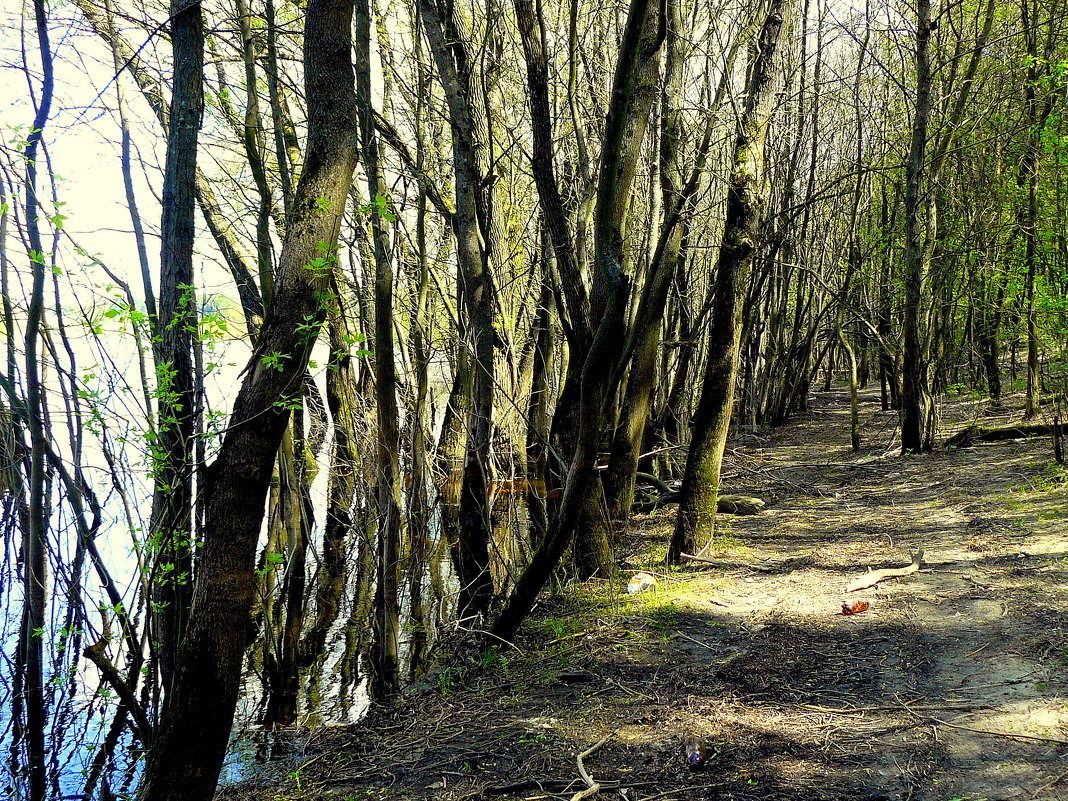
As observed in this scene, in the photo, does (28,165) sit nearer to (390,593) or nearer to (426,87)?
(390,593)

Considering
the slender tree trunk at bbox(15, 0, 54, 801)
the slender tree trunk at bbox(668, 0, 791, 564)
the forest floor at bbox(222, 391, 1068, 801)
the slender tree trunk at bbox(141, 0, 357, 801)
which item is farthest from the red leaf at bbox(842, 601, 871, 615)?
the slender tree trunk at bbox(15, 0, 54, 801)

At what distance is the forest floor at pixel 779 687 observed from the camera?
3.22m

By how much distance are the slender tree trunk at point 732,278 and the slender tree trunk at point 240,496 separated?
3742 millimetres

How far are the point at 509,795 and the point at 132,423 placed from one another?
3.31m

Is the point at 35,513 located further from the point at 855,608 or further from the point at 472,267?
the point at 855,608

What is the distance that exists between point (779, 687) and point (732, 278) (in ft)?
Result: 11.3

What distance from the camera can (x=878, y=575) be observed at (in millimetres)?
5406

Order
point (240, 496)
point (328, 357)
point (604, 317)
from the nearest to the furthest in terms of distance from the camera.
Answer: point (240, 496) → point (604, 317) → point (328, 357)

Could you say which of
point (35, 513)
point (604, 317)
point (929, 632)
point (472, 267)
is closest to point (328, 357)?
point (472, 267)

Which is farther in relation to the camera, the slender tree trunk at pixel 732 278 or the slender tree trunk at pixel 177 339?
the slender tree trunk at pixel 732 278

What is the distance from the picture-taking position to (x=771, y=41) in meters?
6.31

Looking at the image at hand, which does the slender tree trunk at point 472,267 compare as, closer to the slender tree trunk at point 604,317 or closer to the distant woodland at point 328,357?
the distant woodland at point 328,357

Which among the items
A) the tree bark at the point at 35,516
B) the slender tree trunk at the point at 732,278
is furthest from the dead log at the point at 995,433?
the tree bark at the point at 35,516

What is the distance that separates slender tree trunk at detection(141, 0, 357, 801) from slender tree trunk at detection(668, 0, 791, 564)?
3.74 metres
